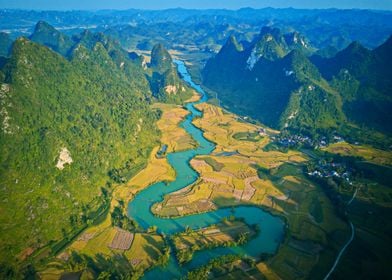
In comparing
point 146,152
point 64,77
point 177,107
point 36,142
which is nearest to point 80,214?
point 36,142

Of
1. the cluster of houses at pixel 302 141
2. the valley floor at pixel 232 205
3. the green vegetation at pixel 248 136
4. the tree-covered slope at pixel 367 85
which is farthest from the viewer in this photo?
the tree-covered slope at pixel 367 85

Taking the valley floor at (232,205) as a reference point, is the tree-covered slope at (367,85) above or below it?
above

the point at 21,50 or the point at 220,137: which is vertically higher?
the point at 21,50

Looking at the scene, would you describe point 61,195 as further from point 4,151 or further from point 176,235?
point 176,235

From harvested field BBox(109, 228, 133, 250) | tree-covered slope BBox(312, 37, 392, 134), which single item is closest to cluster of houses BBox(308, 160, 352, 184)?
tree-covered slope BBox(312, 37, 392, 134)

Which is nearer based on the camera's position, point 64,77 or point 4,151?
point 4,151

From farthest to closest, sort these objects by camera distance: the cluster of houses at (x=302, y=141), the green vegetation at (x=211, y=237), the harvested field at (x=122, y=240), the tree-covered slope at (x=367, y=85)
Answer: the tree-covered slope at (x=367, y=85)
the cluster of houses at (x=302, y=141)
the harvested field at (x=122, y=240)
the green vegetation at (x=211, y=237)

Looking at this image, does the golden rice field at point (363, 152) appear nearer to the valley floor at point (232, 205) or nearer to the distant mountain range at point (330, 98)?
the valley floor at point (232, 205)

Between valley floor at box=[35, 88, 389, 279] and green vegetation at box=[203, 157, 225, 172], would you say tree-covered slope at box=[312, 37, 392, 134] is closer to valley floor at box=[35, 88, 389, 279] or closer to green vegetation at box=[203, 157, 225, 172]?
valley floor at box=[35, 88, 389, 279]

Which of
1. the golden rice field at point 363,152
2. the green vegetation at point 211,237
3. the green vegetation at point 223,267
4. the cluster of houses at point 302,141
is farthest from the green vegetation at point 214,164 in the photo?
the green vegetation at point 223,267
